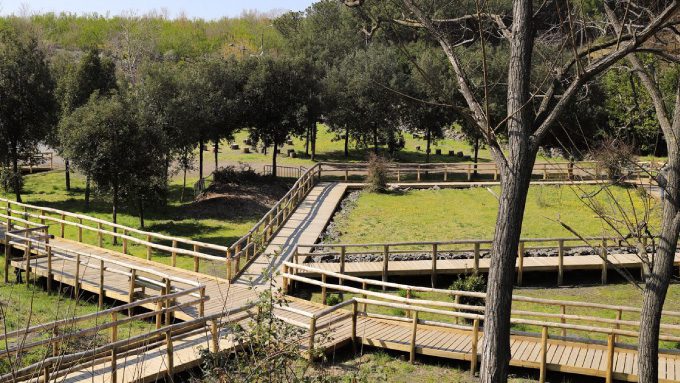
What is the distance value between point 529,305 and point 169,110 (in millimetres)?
20118

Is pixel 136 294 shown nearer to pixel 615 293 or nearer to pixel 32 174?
pixel 615 293

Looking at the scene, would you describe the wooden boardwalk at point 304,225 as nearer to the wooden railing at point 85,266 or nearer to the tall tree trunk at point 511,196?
the wooden railing at point 85,266

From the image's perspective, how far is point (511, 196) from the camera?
6664mm

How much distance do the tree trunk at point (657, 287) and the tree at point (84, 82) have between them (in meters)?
30.0

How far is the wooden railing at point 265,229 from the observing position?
18578 millimetres

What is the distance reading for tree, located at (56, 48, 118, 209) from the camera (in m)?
34.7

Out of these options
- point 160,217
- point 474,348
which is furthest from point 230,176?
point 474,348

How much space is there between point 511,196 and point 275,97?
1299 inches

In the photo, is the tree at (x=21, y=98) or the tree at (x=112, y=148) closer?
the tree at (x=112, y=148)

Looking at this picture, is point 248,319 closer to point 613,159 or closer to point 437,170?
point 613,159

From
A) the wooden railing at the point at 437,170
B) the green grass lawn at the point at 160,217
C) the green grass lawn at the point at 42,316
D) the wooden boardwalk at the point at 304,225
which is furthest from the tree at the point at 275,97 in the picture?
the green grass lawn at the point at 42,316

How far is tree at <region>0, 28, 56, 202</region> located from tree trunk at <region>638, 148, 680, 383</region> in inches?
1175

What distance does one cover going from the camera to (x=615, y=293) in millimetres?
19953

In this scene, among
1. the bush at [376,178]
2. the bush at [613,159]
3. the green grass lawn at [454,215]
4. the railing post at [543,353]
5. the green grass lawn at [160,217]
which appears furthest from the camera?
the bush at [376,178]
